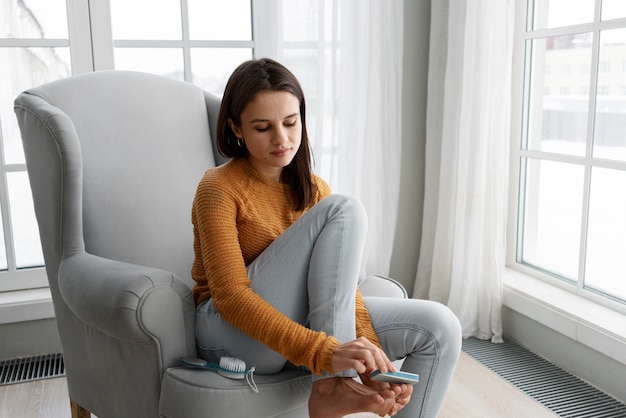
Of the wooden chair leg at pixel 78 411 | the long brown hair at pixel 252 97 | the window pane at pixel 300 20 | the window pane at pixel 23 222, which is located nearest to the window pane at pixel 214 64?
the window pane at pixel 300 20

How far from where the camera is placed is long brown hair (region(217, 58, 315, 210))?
1441 mm

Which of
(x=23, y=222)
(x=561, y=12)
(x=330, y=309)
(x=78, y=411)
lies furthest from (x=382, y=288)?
(x=23, y=222)

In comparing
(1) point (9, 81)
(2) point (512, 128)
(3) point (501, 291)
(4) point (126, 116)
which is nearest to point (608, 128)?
(2) point (512, 128)

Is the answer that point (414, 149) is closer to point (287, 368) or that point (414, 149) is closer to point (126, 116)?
point (126, 116)

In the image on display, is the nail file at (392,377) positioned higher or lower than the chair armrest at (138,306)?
lower

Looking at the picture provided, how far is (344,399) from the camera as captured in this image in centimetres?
129

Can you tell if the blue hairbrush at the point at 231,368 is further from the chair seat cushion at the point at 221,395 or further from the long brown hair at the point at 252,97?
the long brown hair at the point at 252,97

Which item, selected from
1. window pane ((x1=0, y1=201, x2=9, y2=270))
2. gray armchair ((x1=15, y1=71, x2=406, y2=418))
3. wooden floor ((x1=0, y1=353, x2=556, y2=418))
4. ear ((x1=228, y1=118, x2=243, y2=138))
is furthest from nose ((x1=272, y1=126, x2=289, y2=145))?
window pane ((x1=0, y1=201, x2=9, y2=270))

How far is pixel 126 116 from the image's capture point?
5.90 ft

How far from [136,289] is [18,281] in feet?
4.43

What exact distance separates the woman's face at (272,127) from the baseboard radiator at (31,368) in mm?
1306

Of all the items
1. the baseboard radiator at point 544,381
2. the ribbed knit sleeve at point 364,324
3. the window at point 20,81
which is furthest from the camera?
the window at point 20,81

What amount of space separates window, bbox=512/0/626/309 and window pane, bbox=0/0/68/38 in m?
1.74

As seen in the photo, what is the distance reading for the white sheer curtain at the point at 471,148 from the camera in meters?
2.46
